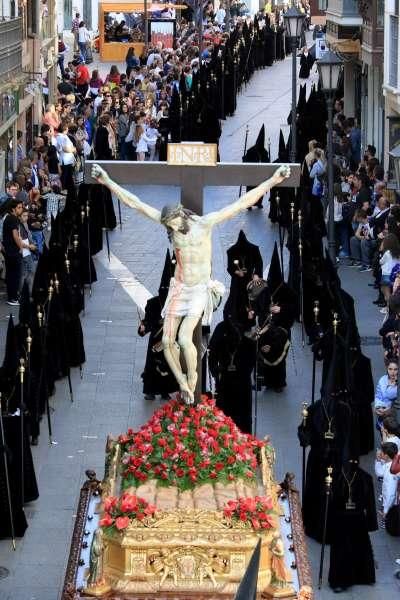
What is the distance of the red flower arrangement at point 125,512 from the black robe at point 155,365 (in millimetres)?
7834

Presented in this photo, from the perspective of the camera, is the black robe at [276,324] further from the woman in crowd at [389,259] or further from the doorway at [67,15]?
the doorway at [67,15]

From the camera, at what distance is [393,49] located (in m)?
33.4

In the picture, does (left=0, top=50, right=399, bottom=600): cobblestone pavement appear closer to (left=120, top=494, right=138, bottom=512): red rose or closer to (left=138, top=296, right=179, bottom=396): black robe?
(left=138, top=296, right=179, bottom=396): black robe

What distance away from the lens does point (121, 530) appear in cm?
1411

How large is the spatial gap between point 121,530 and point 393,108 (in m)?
20.6

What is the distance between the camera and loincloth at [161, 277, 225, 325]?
1461 centimetres

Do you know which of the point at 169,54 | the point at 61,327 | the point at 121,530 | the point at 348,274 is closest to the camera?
the point at 121,530

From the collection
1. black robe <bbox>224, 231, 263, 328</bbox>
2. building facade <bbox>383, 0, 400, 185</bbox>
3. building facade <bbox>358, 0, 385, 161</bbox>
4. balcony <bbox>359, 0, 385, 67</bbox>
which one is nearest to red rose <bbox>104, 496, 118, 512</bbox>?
black robe <bbox>224, 231, 263, 328</bbox>

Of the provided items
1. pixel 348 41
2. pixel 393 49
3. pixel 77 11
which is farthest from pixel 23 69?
pixel 77 11

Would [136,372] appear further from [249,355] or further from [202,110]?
[202,110]

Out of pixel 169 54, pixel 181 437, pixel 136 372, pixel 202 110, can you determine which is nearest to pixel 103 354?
pixel 136 372

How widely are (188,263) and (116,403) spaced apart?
8.34 m

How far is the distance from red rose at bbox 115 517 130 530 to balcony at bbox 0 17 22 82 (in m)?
20.8

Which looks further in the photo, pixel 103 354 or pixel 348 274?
pixel 348 274
